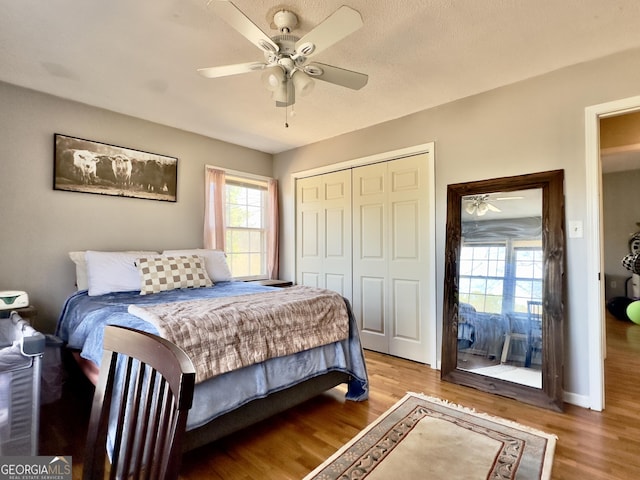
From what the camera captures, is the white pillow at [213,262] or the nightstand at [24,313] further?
the white pillow at [213,262]

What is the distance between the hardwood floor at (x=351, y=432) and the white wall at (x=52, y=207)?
1.05 meters

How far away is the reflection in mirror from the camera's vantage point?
2646 mm

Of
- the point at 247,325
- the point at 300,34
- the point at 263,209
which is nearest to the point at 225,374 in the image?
the point at 247,325

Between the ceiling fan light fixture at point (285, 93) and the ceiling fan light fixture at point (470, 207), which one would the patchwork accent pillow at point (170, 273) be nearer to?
the ceiling fan light fixture at point (285, 93)

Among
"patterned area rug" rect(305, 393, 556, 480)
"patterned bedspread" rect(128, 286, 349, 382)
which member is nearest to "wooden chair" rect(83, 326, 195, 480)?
"patterned bedspread" rect(128, 286, 349, 382)

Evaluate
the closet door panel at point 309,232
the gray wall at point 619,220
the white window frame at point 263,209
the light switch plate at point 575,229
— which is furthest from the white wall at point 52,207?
the gray wall at point 619,220

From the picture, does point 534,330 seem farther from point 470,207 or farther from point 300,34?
point 300,34

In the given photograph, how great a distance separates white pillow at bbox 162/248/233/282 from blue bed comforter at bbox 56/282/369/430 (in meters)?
0.46

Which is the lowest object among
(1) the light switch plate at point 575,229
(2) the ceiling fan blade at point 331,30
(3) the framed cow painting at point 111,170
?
(1) the light switch plate at point 575,229

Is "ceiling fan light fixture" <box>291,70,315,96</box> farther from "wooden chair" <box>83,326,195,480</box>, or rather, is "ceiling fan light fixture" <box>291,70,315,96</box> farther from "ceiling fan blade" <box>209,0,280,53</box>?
"wooden chair" <box>83,326,195,480</box>

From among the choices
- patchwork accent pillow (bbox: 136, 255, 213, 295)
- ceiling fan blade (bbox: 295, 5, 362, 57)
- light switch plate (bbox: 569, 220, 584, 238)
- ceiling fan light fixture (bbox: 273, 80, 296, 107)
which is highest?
ceiling fan blade (bbox: 295, 5, 362, 57)

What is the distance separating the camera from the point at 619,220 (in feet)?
19.6

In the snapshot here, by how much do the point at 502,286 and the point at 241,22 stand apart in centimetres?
269

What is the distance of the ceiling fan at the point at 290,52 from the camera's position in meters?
1.54
